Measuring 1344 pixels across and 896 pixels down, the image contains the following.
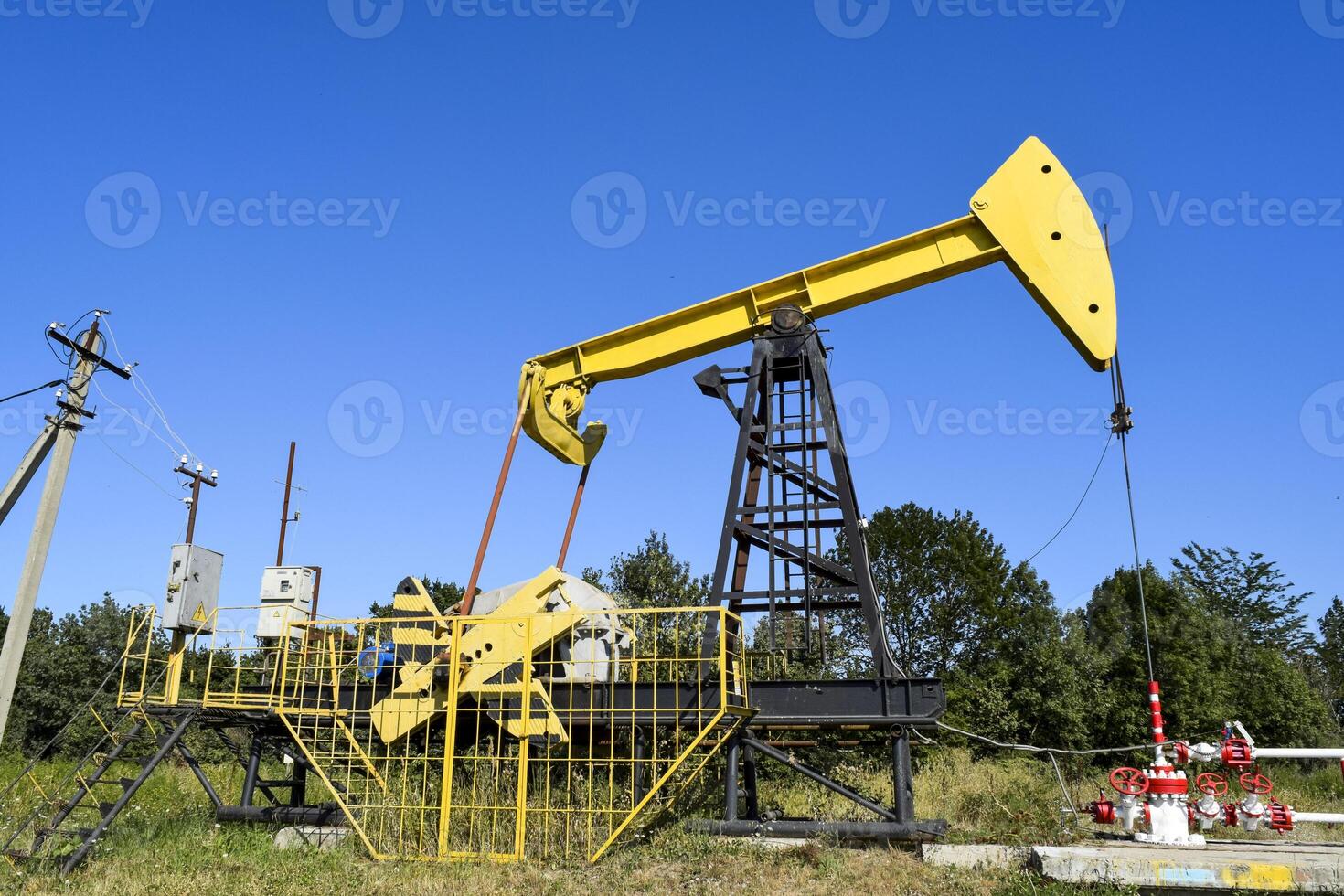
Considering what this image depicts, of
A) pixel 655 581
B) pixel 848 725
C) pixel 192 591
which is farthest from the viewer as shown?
pixel 655 581

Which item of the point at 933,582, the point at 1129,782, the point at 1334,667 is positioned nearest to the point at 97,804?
the point at 1129,782

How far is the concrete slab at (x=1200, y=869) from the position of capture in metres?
6.12

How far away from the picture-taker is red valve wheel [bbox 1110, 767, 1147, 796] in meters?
7.84

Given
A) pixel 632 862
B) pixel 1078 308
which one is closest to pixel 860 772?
pixel 632 862

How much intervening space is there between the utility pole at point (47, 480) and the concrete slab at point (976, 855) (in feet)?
26.3

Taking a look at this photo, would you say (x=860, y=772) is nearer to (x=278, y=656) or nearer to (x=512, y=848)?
(x=512, y=848)

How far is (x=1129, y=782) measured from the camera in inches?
311

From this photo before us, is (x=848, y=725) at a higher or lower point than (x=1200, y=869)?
higher

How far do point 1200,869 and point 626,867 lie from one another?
4104 mm

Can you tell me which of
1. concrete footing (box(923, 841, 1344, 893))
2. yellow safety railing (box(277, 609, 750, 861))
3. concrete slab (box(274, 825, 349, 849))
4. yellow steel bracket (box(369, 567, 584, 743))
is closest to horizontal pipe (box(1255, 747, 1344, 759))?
concrete footing (box(923, 841, 1344, 893))

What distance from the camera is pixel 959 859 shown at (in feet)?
24.3

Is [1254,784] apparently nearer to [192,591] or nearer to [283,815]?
[283,815]

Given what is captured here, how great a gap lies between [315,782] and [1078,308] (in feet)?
41.3

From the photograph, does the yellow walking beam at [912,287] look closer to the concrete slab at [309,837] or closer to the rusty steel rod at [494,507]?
the rusty steel rod at [494,507]
